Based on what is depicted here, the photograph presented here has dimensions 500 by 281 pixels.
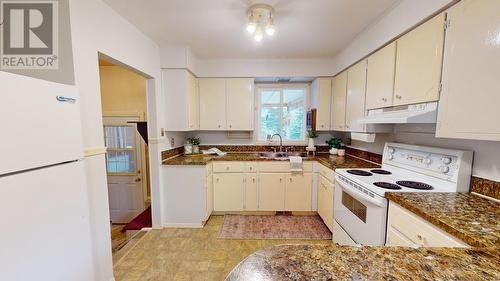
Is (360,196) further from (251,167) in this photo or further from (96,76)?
(96,76)

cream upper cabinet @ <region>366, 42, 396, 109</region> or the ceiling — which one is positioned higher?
the ceiling

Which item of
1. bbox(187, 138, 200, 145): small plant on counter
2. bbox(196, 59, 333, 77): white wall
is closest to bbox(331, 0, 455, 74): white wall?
bbox(196, 59, 333, 77): white wall

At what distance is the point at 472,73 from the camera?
44.0 inches

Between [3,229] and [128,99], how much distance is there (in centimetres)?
283

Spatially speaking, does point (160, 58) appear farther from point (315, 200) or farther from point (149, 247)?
point (315, 200)

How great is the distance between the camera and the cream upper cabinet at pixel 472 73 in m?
1.03

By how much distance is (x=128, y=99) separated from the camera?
3209mm

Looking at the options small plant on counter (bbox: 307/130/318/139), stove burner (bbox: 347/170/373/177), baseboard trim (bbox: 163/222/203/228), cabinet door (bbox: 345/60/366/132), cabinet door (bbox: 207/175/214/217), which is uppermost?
cabinet door (bbox: 345/60/366/132)

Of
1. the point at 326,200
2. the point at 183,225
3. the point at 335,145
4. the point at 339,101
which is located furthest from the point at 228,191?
the point at 339,101

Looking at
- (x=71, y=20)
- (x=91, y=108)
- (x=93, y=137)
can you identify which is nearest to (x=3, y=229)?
(x=93, y=137)

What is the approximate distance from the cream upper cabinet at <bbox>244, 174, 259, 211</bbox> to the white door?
183 cm

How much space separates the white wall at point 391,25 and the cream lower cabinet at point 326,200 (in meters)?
1.64

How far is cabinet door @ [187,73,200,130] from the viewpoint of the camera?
286 cm

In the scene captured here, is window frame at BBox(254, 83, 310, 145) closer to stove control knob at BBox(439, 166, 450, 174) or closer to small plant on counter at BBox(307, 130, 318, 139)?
small plant on counter at BBox(307, 130, 318, 139)
